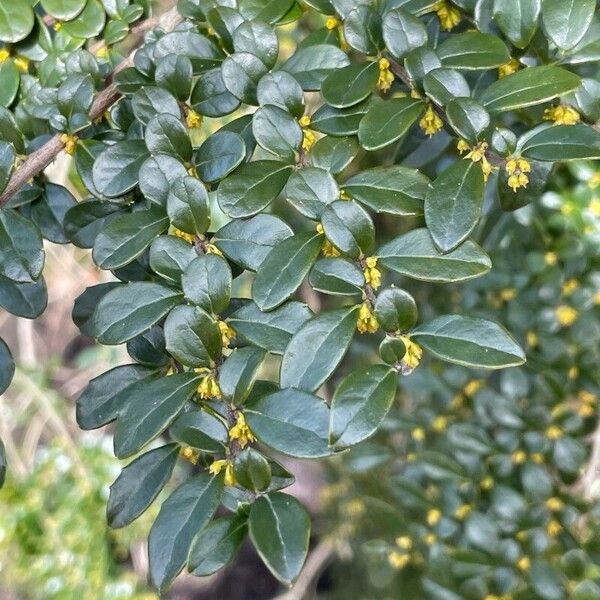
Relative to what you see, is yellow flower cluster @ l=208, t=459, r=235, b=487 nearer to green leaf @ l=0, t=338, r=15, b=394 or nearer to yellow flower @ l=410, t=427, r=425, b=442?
green leaf @ l=0, t=338, r=15, b=394

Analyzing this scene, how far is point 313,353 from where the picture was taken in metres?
0.57

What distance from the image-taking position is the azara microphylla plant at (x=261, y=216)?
0.56 meters

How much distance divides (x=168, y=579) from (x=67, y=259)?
77.3 inches

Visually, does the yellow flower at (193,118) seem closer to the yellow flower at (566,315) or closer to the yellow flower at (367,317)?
the yellow flower at (367,317)

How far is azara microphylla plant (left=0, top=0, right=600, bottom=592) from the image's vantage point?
22.2 inches

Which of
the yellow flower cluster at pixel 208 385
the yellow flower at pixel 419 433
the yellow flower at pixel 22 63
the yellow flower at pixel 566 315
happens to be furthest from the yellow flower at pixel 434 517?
the yellow flower at pixel 22 63

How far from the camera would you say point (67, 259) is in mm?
2359

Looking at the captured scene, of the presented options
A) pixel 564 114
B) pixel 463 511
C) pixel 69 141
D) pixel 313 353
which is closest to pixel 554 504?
pixel 463 511

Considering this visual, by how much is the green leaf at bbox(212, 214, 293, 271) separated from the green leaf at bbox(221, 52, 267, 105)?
0.13 m

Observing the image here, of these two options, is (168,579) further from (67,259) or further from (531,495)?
Answer: (67,259)

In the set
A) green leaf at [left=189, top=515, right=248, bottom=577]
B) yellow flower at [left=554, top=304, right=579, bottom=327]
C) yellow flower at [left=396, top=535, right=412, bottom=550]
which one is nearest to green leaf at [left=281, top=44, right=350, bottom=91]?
green leaf at [left=189, top=515, right=248, bottom=577]

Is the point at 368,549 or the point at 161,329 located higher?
the point at 161,329

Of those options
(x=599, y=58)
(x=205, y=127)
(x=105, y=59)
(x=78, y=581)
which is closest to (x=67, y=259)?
(x=205, y=127)

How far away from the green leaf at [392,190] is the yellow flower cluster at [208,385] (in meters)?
0.20
